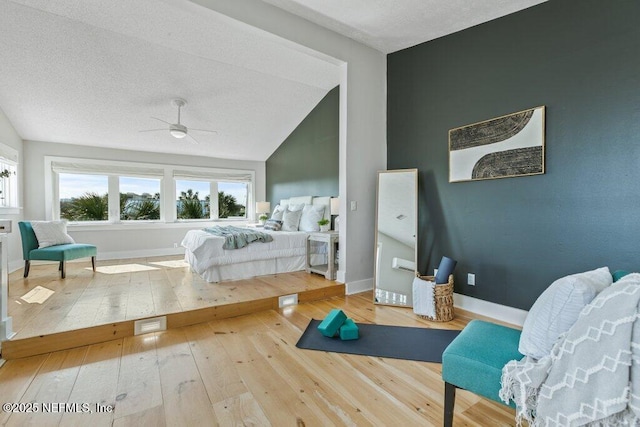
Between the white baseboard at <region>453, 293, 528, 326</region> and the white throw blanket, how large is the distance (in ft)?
5.97

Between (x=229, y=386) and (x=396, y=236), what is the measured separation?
94.6 inches

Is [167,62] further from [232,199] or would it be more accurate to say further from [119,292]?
[232,199]

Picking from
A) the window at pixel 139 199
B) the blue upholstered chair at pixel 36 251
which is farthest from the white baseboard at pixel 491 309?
the window at pixel 139 199

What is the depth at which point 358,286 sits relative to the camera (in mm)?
3850

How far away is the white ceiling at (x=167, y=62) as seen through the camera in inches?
118

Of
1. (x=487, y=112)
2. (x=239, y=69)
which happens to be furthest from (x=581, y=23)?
(x=239, y=69)

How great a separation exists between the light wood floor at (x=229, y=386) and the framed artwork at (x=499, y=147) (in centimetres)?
194

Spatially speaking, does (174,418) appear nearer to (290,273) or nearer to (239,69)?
(290,273)

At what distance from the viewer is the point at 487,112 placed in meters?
2.98

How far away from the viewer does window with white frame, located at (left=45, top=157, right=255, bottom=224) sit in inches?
221

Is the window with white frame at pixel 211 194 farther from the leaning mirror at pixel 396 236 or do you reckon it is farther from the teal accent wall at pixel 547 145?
the teal accent wall at pixel 547 145

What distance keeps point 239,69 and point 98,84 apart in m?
1.98

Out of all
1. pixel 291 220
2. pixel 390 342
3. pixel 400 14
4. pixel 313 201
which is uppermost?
pixel 400 14

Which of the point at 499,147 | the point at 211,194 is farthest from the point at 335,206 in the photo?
the point at 211,194
